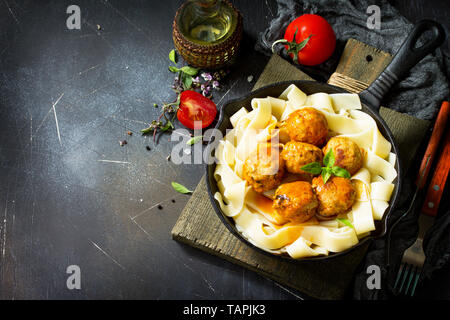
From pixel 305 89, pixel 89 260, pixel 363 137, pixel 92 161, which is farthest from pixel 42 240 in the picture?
pixel 363 137

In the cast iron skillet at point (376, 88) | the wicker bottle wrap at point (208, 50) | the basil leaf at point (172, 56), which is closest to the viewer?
the cast iron skillet at point (376, 88)

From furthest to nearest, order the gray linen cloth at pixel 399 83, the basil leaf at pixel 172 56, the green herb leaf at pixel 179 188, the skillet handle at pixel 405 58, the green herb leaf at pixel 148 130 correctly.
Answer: the basil leaf at pixel 172 56 < the green herb leaf at pixel 148 130 < the green herb leaf at pixel 179 188 < the gray linen cloth at pixel 399 83 < the skillet handle at pixel 405 58

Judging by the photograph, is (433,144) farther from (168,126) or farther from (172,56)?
(172,56)

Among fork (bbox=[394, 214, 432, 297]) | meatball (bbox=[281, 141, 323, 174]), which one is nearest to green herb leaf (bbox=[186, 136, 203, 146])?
meatball (bbox=[281, 141, 323, 174])

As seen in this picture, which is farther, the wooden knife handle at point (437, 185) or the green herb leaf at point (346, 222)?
the wooden knife handle at point (437, 185)

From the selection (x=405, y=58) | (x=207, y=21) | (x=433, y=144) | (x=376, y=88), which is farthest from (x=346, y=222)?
(x=207, y=21)

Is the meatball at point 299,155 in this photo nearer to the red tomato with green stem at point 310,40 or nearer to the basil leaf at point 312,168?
the basil leaf at point 312,168

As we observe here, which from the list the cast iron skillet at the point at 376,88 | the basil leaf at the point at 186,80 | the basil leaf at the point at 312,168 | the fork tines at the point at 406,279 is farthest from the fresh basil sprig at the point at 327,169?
the basil leaf at the point at 186,80

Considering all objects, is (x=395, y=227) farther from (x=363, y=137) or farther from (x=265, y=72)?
(x=265, y=72)
